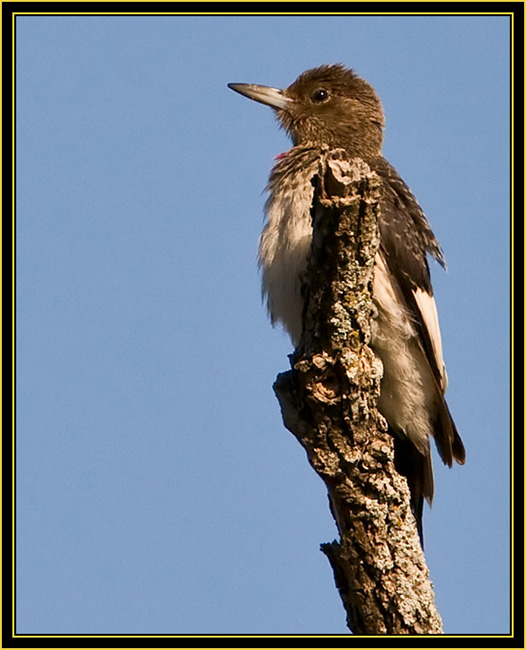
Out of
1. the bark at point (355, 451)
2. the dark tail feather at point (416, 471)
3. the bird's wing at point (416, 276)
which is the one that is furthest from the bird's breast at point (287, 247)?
the dark tail feather at point (416, 471)

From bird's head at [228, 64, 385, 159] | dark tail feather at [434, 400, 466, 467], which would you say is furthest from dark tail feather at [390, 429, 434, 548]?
bird's head at [228, 64, 385, 159]

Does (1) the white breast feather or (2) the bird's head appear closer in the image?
(1) the white breast feather

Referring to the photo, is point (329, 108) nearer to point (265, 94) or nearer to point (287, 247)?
point (265, 94)

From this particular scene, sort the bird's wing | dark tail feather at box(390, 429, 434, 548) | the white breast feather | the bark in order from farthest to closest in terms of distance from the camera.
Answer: dark tail feather at box(390, 429, 434, 548) → the bird's wing → the white breast feather → the bark

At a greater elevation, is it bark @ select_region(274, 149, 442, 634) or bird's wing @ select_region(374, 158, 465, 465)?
bird's wing @ select_region(374, 158, 465, 465)

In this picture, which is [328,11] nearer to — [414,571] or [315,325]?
[315,325]

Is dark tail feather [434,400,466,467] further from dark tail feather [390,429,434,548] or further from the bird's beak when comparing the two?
the bird's beak

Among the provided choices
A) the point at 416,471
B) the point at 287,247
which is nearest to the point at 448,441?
the point at 416,471

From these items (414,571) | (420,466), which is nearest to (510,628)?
(414,571)
